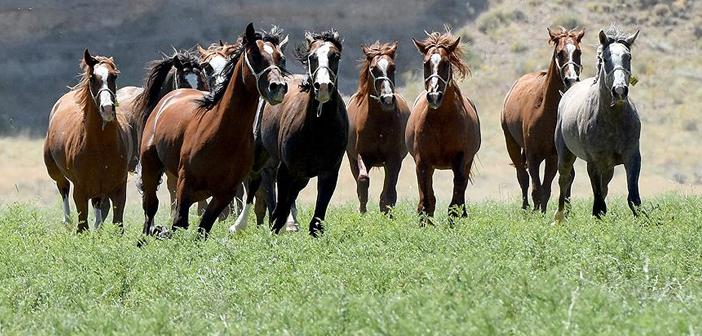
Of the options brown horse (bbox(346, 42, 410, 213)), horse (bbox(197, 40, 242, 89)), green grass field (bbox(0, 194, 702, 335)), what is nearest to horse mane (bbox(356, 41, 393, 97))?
brown horse (bbox(346, 42, 410, 213))

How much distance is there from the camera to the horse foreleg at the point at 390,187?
1927 centimetres

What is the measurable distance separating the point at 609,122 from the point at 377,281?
6122mm

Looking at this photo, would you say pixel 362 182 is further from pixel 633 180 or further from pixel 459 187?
pixel 633 180

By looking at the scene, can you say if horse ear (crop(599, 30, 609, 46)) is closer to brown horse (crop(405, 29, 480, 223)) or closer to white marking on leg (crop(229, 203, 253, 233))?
brown horse (crop(405, 29, 480, 223))

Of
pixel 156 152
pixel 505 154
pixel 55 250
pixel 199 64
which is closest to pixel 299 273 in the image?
pixel 55 250

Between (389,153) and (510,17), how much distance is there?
111 feet

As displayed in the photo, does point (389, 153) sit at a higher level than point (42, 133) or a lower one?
higher

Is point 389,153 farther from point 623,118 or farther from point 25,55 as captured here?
point 25,55

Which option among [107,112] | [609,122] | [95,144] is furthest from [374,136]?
[107,112]

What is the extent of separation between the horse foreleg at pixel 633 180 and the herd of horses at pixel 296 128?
0.06 ft

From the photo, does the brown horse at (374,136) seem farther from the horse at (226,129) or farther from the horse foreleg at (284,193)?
the horse at (226,129)

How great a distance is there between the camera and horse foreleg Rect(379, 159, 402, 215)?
19.3 meters

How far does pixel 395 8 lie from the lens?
178 feet

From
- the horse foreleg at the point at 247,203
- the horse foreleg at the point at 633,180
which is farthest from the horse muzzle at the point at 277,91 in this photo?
the horse foreleg at the point at 633,180
